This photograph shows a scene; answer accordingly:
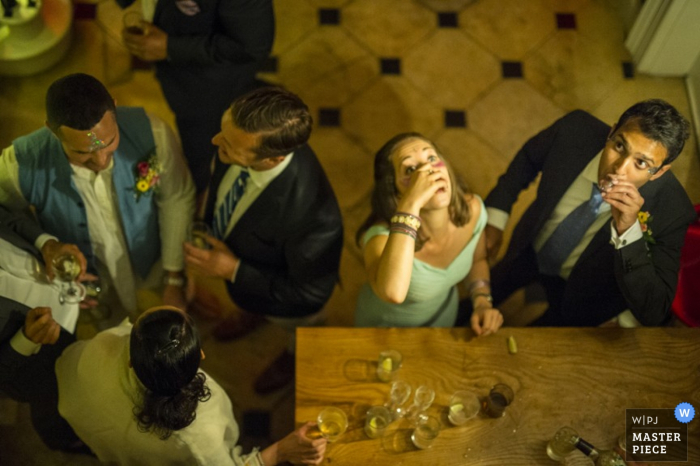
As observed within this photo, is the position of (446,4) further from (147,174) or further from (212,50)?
(147,174)

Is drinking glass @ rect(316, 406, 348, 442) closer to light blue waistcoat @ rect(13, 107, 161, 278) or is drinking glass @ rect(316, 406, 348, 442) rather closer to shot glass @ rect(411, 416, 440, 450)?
shot glass @ rect(411, 416, 440, 450)

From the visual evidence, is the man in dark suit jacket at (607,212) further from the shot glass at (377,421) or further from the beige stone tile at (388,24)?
the beige stone tile at (388,24)

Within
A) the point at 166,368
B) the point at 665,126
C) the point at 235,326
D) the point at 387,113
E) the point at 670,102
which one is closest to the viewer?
the point at 166,368

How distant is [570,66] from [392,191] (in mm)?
2300

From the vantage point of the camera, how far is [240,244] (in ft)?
8.80

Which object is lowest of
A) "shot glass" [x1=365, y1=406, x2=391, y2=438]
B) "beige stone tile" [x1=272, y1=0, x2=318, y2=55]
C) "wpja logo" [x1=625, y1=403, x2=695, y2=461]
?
"shot glass" [x1=365, y1=406, x2=391, y2=438]

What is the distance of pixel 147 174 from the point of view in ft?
7.96

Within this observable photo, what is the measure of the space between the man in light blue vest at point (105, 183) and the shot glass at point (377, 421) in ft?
3.67

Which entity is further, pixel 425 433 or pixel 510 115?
pixel 510 115

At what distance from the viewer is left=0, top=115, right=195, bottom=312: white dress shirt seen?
2.33 metres

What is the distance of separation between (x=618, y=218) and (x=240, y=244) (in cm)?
149

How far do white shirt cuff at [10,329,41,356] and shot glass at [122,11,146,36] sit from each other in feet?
4.62

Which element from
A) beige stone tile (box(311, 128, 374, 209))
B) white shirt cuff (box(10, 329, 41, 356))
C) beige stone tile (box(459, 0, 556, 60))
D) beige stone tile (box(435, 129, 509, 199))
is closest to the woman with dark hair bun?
white shirt cuff (box(10, 329, 41, 356))

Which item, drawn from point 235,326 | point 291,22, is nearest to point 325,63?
point 291,22
